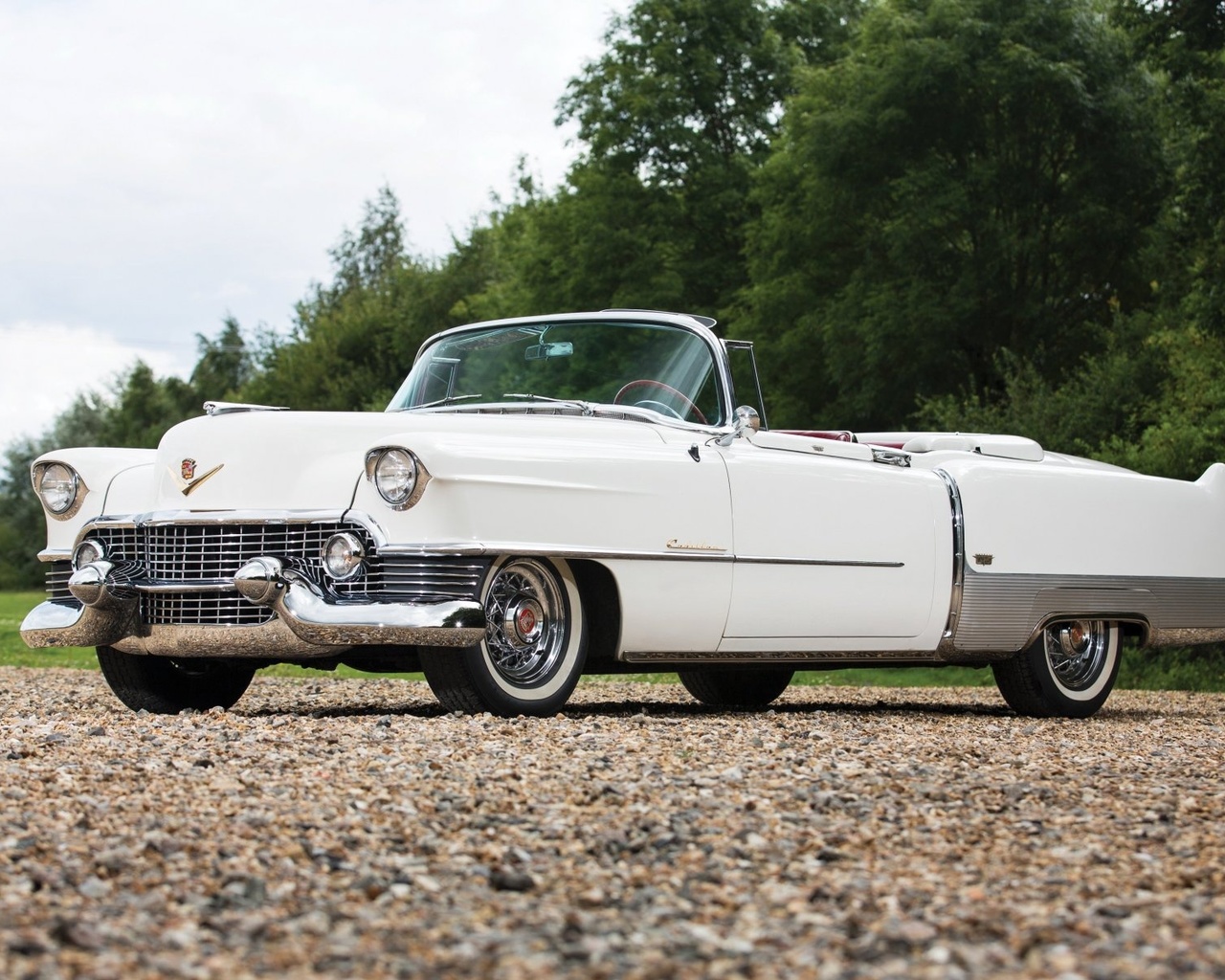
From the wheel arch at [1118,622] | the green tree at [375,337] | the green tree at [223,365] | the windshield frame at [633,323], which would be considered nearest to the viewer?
the windshield frame at [633,323]

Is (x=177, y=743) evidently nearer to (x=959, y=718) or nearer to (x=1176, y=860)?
(x=1176, y=860)

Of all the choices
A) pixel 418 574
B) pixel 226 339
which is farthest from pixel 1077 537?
pixel 226 339

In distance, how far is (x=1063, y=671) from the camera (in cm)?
937

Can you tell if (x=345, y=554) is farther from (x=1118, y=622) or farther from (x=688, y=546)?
(x=1118, y=622)

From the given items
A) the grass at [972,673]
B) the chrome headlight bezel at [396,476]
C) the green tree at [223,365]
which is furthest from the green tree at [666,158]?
the green tree at [223,365]

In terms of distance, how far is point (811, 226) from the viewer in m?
32.4

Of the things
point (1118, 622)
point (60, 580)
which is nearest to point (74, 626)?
point (60, 580)

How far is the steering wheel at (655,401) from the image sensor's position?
8.01 metres

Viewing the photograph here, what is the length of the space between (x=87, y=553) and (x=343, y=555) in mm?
1508

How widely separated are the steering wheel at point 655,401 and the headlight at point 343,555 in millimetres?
1845

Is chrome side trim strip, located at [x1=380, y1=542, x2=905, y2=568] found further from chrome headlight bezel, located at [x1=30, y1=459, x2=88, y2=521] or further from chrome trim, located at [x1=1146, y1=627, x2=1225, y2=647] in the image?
chrome trim, located at [x1=1146, y1=627, x2=1225, y2=647]

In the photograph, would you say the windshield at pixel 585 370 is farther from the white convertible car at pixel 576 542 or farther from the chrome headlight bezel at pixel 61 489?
the chrome headlight bezel at pixel 61 489

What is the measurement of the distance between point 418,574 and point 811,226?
26892 mm

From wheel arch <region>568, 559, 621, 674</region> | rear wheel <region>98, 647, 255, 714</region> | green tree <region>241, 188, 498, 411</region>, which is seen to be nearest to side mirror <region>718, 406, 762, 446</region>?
wheel arch <region>568, 559, 621, 674</region>
